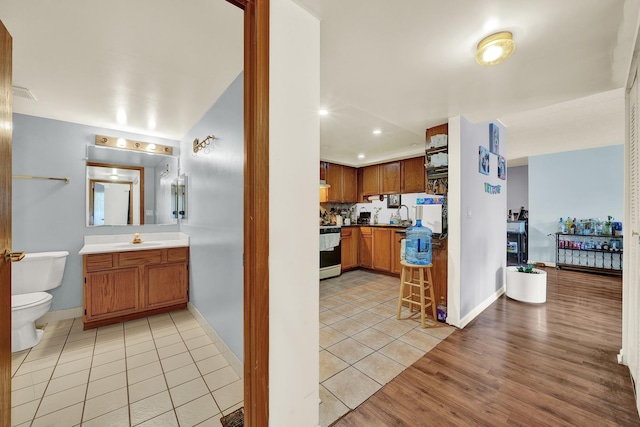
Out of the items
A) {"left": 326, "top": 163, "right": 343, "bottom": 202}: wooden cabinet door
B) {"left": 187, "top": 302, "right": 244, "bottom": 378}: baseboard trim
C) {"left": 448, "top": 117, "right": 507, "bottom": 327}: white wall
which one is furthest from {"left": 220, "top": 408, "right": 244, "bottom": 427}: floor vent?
{"left": 326, "top": 163, "right": 343, "bottom": 202}: wooden cabinet door

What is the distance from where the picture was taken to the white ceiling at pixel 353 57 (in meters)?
1.27

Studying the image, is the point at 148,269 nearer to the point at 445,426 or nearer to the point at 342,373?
Result: the point at 342,373

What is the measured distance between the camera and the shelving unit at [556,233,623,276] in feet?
14.7

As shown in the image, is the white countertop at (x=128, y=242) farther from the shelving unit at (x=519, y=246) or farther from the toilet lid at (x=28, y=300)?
the shelving unit at (x=519, y=246)

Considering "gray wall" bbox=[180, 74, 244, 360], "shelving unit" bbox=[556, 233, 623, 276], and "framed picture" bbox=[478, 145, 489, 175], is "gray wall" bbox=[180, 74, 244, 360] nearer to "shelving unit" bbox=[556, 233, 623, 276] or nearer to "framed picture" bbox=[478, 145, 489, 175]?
"framed picture" bbox=[478, 145, 489, 175]

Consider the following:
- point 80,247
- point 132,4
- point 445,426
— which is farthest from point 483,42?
point 80,247

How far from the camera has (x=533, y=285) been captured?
312 centimetres

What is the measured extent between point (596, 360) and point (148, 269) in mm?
4214

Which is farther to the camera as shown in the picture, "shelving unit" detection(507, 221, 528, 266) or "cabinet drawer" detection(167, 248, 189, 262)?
"shelving unit" detection(507, 221, 528, 266)

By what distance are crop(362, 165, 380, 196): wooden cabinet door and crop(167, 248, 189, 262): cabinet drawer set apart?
3673mm

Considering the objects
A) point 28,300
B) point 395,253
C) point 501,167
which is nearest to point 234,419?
point 28,300

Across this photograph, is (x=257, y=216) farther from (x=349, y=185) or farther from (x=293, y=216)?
(x=349, y=185)

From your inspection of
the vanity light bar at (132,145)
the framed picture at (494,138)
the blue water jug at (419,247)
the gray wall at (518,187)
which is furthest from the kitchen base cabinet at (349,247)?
the gray wall at (518,187)

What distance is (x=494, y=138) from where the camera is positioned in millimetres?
3238
